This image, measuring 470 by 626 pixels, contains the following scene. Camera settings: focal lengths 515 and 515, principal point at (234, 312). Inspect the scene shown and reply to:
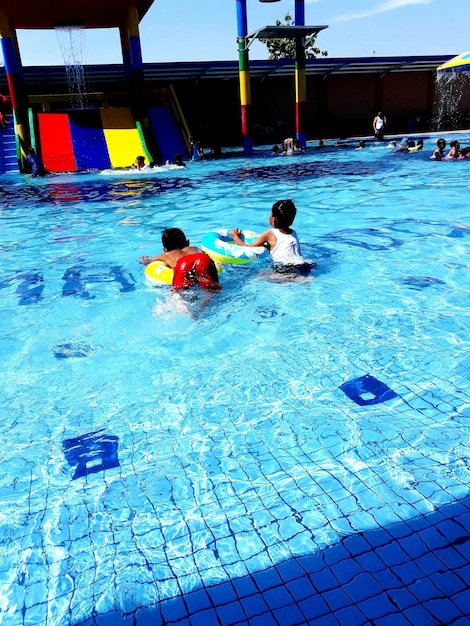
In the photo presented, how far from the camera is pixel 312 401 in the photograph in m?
3.10

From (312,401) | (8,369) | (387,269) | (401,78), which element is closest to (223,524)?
(312,401)

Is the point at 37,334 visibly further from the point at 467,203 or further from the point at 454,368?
the point at 467,203

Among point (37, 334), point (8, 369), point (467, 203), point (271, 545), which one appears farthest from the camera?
point (467, 203)

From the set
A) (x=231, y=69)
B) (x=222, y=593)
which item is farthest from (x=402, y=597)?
(x=231, y=69)

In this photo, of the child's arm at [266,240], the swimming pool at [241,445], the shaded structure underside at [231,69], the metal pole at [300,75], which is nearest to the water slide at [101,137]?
the shaded structure underside at [231,69]

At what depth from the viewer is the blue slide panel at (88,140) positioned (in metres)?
15.5

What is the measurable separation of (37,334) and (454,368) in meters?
3.27

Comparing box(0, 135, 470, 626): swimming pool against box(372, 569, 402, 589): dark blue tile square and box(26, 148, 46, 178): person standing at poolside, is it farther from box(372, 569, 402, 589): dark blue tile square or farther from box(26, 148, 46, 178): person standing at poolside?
box(26, 148, 46, 178): person standing at poolside

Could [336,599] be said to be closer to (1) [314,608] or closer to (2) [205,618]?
(1) [314,608]

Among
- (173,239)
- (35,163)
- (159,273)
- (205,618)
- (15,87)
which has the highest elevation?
(15,87)

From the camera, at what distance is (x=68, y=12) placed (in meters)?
15.3

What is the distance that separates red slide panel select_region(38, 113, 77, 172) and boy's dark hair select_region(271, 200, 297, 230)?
39.3 feet

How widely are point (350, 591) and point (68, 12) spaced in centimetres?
1750

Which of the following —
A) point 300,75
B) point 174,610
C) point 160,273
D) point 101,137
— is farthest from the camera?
point 300,75
